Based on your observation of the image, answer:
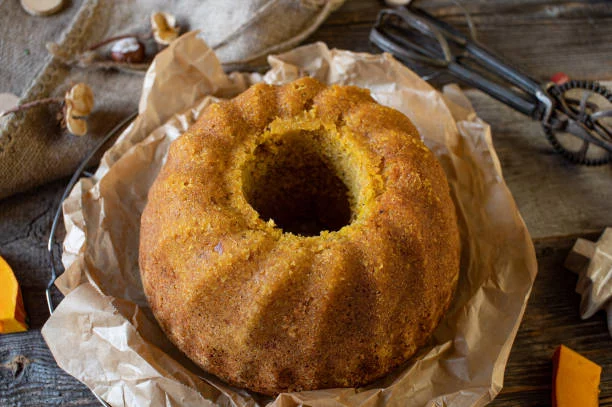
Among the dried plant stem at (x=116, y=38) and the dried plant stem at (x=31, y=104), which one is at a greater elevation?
the dried plant stem at (x=116, y=38)

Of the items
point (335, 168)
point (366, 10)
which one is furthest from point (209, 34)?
point (335, 168)

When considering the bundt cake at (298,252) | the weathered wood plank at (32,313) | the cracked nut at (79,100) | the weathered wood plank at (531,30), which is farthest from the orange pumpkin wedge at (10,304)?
the weathered wood plank at (531,30)

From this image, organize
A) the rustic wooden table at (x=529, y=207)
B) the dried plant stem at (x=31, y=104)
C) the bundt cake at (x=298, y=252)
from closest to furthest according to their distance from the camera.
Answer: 1. the bundt cake at (x=298, y=252)
2. the rustic wooden table at (x=529, y=207)
3. the dried plant stem at (x=31, y=104)

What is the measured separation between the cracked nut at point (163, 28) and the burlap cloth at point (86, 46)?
0.10 meters

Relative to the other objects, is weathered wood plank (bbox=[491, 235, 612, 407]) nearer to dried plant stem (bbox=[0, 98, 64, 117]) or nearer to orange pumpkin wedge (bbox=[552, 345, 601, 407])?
orange pumpkin wedge (bbox=[552, 345, 601, 407])

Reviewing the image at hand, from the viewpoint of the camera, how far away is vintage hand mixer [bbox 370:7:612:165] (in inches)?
86.0

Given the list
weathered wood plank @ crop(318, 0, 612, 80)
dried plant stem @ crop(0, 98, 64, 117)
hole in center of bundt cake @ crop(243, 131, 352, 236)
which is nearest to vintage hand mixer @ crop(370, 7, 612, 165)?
weathered wood plank @ crop(318, 0, 612, 80)

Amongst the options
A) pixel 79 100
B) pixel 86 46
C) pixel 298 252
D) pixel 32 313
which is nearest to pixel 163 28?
pixel 86 46

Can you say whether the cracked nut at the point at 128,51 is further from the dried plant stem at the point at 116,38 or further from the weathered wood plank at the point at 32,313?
the weathered wood plank at the point at 32,313

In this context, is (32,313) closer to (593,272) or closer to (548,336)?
(548,336)

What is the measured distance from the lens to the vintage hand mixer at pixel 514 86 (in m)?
2.18

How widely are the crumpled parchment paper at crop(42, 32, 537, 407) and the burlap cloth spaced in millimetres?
161

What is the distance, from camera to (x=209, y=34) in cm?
252

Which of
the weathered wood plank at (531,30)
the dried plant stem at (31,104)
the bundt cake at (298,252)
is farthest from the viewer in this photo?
the weathered wood plank at (531,30)
